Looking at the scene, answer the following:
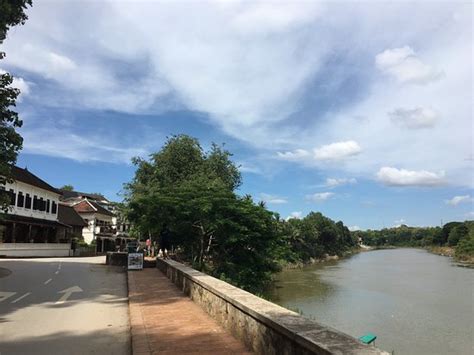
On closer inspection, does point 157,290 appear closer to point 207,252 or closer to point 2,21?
point 2,21

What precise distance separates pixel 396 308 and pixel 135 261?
1694 centimetres

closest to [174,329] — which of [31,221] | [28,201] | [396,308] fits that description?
[396,308]

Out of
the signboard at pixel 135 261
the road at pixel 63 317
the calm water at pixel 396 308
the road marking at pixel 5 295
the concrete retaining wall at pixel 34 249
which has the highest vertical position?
the concrete retaining wall at pixel 34 249

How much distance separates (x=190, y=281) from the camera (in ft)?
36.9

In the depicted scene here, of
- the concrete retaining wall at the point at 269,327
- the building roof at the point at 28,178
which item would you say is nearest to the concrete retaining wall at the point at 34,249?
the building roof at the point at 28,178

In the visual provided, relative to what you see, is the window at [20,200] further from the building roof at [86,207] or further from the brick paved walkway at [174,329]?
the brick paved walkway at [174,329]

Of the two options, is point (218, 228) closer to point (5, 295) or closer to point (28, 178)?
point (5, 295)

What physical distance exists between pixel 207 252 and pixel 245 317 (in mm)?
18874

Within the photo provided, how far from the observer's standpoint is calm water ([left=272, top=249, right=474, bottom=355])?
21031mm

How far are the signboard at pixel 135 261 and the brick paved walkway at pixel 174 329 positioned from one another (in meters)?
8.85

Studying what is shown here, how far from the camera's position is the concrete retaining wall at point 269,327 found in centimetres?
406

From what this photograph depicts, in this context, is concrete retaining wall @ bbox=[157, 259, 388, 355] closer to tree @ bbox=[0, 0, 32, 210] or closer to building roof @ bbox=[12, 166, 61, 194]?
tree @ bbox=[0, 0, 32, 210]

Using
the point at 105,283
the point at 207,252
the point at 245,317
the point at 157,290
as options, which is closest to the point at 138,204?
the point at 207,252

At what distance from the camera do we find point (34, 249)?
39562 millimetres
